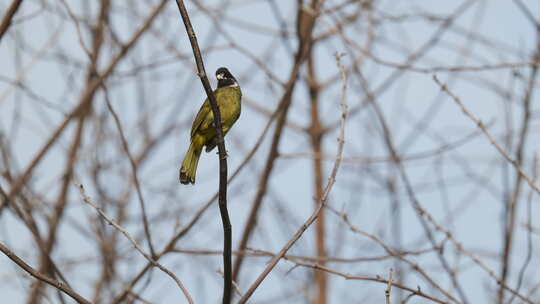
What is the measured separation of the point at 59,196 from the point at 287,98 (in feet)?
6.23

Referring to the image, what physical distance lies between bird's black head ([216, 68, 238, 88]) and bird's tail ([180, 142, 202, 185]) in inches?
18.1

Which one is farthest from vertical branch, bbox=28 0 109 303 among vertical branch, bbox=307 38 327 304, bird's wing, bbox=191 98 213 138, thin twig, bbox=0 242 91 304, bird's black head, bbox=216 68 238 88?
thin twig, bbox=0 242 91 304

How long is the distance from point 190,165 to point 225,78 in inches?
30.2

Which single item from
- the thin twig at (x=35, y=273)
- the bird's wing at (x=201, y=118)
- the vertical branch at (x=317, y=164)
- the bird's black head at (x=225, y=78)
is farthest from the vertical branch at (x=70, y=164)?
the thin twig at (x=35, y=273)

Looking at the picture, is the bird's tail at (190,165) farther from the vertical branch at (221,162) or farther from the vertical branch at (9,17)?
the vertical branch at (9,17)

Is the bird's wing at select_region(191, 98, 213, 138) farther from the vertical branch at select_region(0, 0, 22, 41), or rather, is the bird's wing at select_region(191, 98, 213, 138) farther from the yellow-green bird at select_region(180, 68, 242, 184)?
the vertical branch at select_region(0, 0, 22, 41)

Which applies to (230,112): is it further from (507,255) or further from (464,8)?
(464,8)

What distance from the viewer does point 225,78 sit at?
415cm

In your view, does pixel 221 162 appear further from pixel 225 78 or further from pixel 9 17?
pixel 225 78

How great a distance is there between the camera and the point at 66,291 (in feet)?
8.03

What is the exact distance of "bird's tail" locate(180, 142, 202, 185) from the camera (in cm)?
343

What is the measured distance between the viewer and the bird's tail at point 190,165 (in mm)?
3426

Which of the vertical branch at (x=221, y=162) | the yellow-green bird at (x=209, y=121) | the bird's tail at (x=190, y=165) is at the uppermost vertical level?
the yellow-green bird at (x=209, y=121)

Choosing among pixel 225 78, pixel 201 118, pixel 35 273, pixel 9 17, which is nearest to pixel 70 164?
pixel 225 78
